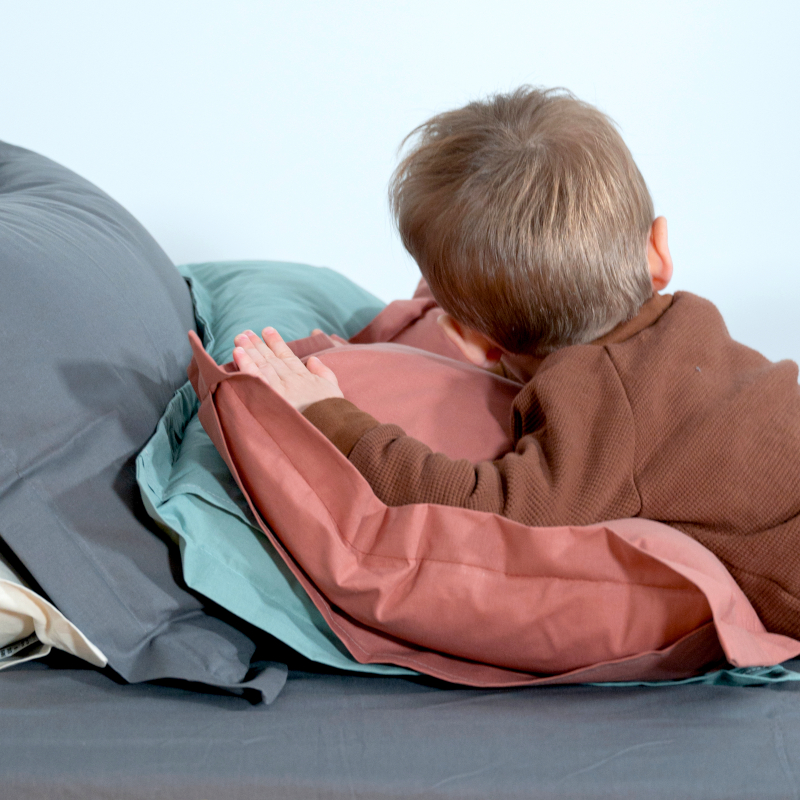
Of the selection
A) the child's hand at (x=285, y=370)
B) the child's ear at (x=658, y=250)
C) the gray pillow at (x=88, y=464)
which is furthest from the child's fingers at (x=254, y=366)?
the child's ear at (x=658, y=250)

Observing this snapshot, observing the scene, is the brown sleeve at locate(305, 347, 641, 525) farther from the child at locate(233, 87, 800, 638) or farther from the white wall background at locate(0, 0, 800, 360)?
the white wall background at locate(0, 0, 800, 360)

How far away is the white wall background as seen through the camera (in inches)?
72.0

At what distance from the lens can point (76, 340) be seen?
667 mm

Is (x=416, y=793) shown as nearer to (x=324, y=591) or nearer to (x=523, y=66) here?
(x=324, y=591)

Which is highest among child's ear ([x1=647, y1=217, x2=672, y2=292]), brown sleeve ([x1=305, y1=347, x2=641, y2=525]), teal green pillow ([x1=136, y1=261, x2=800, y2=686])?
child's ear ([x1=647, y1=217, x2=672, y2=292])

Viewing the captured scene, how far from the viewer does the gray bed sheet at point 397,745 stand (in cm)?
51

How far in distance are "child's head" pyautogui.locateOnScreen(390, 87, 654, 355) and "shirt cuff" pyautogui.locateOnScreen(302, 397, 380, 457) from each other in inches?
6.4

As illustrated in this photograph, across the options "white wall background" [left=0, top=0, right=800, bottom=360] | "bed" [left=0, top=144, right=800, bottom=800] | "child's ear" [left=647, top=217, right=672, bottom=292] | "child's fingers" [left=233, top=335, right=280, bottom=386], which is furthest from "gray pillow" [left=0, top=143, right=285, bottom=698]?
"white wall background" [left=0, top=0, right=800, bottom=360]

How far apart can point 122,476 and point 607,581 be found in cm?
40

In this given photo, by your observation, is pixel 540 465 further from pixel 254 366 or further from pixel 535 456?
pixel 254 366

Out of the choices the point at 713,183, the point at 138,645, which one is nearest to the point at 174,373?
the point at 138,645

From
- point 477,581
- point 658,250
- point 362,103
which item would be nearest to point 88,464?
point 477,581

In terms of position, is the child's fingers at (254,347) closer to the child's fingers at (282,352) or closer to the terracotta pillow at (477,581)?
the child's fingers at (282,352)

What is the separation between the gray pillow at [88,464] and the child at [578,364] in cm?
12
